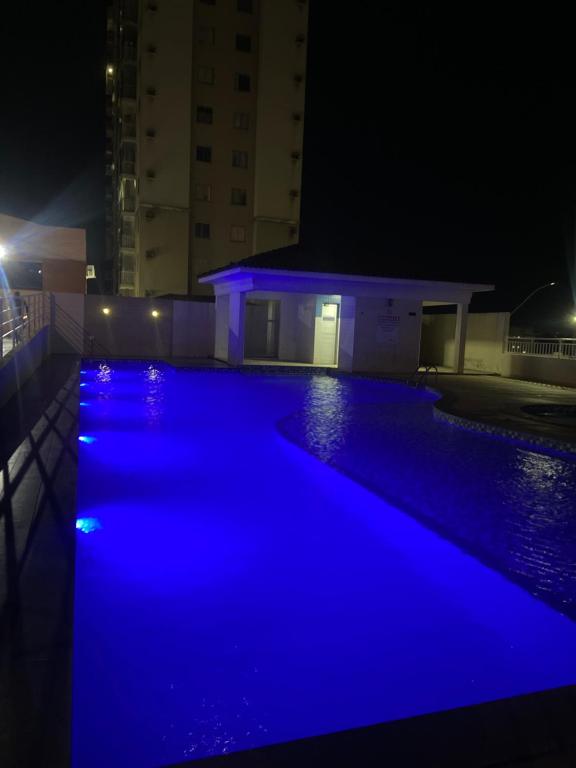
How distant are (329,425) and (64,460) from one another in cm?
502

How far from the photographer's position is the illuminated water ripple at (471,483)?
→ 478 cm

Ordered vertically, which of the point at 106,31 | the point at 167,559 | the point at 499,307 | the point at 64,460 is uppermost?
the point at 106,31

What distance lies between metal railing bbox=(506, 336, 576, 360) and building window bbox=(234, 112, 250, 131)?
870 inches

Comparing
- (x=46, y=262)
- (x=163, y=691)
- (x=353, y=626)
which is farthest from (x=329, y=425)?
(x=46, y=262)

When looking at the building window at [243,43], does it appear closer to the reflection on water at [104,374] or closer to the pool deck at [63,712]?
the reflection on water at [104,374]

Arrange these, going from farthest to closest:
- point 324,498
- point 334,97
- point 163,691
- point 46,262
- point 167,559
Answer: point 334,97, point 46,262, point 324,498, point 167,559, point 163,691

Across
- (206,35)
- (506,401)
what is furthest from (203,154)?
(506,401)

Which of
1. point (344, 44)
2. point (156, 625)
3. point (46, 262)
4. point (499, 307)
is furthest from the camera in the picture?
point (344, 44)

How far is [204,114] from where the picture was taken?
33531 mm

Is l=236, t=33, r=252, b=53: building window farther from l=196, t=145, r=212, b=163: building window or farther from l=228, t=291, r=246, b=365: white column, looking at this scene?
l=228, t=291, r=246, b=365: white column

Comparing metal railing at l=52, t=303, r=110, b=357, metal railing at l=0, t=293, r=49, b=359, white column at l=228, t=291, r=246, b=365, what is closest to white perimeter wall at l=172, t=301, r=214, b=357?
metal railing at l=52, t=303, r=110, b=357

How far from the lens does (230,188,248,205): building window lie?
34.5 meters

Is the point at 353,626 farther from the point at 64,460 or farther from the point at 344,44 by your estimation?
the point at 344,44

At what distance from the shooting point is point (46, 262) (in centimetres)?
2541
